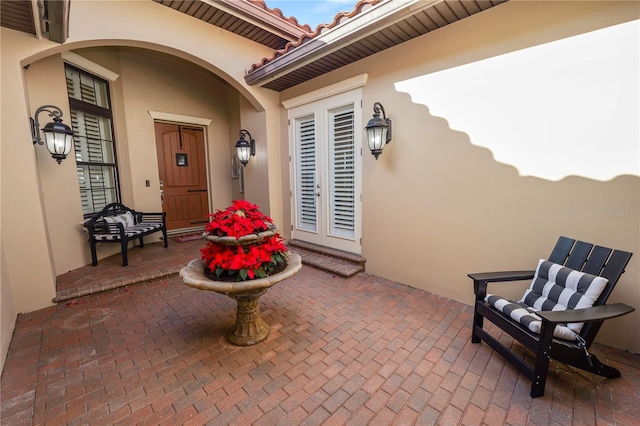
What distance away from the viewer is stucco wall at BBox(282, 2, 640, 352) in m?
2.06

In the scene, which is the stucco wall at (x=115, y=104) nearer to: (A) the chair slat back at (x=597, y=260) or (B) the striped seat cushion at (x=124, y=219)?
(B) the striped seat cushion at (x=124, y=219)

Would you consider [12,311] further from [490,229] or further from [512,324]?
[490,229]

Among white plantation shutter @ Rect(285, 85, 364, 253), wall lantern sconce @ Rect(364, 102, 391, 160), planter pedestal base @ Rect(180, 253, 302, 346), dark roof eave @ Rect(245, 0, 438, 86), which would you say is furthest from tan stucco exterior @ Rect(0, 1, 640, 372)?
planter pedestal base @ Rect(180, 253, 302, 346)

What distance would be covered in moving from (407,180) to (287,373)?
2427 mm

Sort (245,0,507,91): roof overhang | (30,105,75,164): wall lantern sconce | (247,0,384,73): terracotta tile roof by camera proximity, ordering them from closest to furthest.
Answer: (245,0,507,91): roof overhang
(247,0,384,73): terracotta tile roof
(30,105,75,164): wall lantern sconce

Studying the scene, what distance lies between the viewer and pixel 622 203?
1997 mm

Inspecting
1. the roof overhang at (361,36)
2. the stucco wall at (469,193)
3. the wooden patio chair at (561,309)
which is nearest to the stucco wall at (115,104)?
the roof overhang at (361,36)

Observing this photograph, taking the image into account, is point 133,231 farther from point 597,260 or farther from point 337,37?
point 597,260

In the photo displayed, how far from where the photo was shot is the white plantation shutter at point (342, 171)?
150 inches

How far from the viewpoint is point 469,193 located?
9.01ft

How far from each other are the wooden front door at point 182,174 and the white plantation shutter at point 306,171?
227 centimetres

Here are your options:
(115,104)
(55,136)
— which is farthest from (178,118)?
(55,136)

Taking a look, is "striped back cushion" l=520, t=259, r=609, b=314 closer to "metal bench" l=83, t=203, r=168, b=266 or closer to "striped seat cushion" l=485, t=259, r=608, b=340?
"striped seat cushion" l=485, t=259, r=608, b=340

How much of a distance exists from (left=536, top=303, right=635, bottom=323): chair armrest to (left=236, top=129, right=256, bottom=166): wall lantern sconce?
456 centimetres
